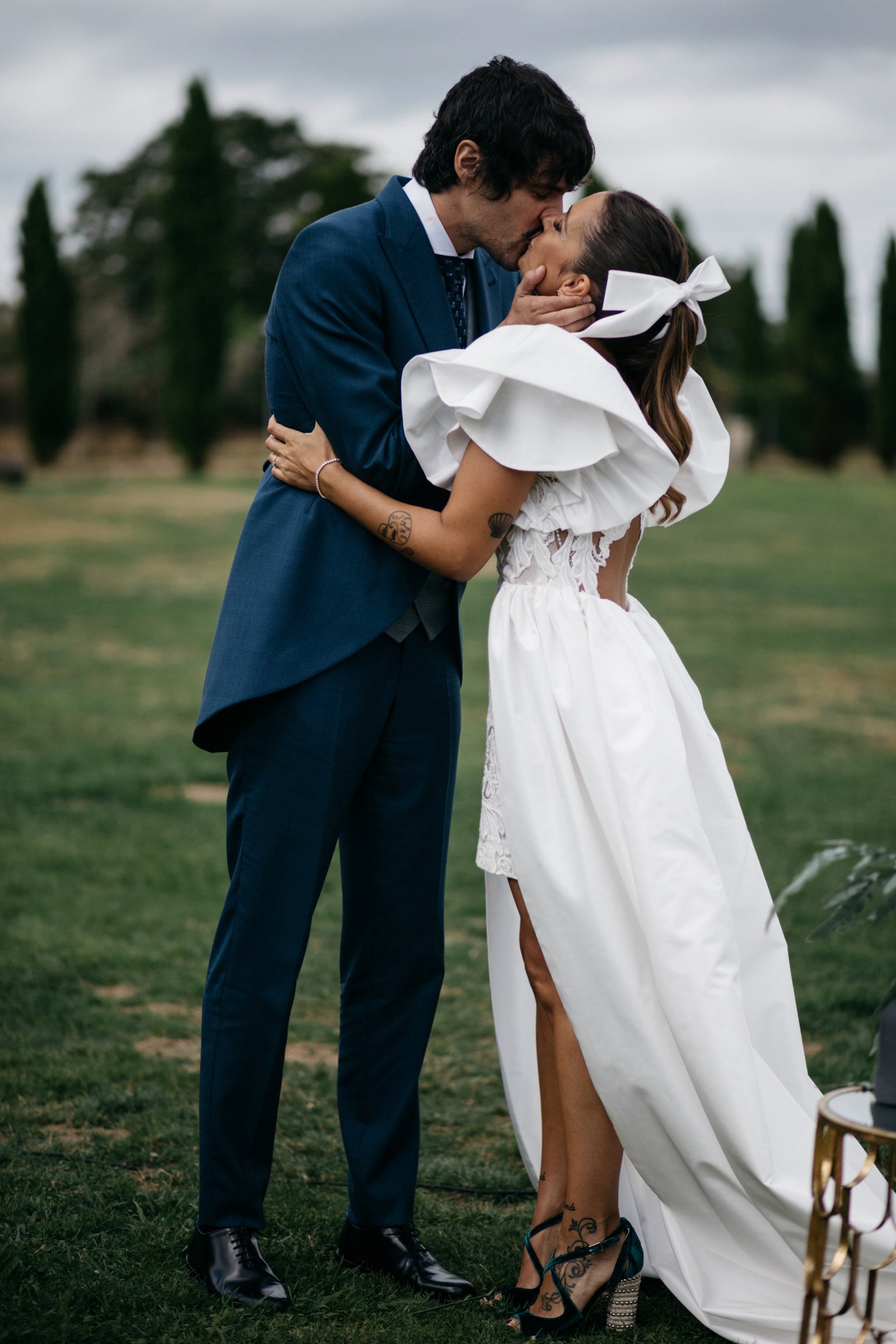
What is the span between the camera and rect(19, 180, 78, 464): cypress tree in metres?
26.0

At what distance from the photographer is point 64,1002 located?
171 inches

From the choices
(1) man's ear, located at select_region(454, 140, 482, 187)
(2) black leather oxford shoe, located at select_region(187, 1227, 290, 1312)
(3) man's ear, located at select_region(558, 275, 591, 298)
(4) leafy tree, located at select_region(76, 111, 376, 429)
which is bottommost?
(2) black leather oxford shoe, located at select_region(187, 1227, 290, 1312)

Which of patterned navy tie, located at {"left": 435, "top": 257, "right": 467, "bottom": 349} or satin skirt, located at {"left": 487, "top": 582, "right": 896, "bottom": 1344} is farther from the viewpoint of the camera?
patterned navy tie, located at {"left": 435, "top": 257, "right": 467, "bottom": 349}

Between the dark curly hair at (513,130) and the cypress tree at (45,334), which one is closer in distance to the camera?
the dark curly hair at (513,130)

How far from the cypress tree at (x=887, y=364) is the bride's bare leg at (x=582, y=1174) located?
33187mm

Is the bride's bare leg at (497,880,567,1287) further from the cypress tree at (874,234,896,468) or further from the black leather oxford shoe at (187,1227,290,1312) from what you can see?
the cypress tree at (874,234,896,468)

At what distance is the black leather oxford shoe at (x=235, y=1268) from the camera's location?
250cm

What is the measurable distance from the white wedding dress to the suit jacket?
0.33 feet

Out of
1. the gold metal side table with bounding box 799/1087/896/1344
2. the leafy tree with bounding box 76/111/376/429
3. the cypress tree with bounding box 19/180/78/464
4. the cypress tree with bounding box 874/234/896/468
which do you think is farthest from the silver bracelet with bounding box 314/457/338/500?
the leafy tree with bounding box 76/111/376/429

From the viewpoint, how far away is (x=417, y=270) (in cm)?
248

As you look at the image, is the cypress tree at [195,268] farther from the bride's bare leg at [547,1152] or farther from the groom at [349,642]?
the bride's bare leg at [547,1152]

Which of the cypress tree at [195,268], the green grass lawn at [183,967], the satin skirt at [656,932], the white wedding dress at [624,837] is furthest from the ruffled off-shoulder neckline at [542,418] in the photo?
the cypress tree at [195,268]

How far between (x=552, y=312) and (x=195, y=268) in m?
26.0

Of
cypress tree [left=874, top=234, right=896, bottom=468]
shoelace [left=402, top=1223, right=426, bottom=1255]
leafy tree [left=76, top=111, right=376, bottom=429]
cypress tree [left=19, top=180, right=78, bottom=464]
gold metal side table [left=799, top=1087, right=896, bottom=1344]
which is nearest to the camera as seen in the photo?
gold metal side table [left=799, top=1087, right=896, bottom=1344]
